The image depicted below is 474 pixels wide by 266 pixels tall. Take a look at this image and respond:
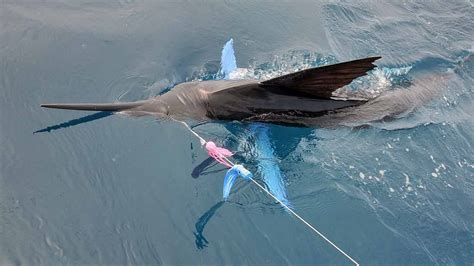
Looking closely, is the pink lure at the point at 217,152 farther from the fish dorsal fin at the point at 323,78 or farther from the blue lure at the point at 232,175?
the fish dorsal fin at the point at 323,78

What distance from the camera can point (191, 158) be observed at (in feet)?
15.3

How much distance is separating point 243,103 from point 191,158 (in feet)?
2.38

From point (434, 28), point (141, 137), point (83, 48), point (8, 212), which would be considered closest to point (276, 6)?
point (434, 28)

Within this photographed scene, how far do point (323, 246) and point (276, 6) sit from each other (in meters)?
4.05

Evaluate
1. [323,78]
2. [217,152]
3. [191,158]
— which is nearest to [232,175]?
[217,152]

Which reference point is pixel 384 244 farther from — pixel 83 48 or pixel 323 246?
pixel 83 48

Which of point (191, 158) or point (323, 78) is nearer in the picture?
point (323, 78)

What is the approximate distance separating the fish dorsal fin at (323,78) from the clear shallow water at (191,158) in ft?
1.71

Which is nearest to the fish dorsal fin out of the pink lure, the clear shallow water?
the clear shallow water

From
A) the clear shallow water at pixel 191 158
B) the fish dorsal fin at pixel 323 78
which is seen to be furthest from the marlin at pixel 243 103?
the clear shallow water at pixel 191 158

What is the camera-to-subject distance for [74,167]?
14.3 feet

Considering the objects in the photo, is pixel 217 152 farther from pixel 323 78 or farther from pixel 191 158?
pixel 323 78

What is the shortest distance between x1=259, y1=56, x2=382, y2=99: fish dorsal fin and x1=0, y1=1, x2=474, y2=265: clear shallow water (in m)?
0.52

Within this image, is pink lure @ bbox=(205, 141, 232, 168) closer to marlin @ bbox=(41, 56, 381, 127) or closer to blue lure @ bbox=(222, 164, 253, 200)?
blue lure @ bbox=(222, 164, 253, 200)
